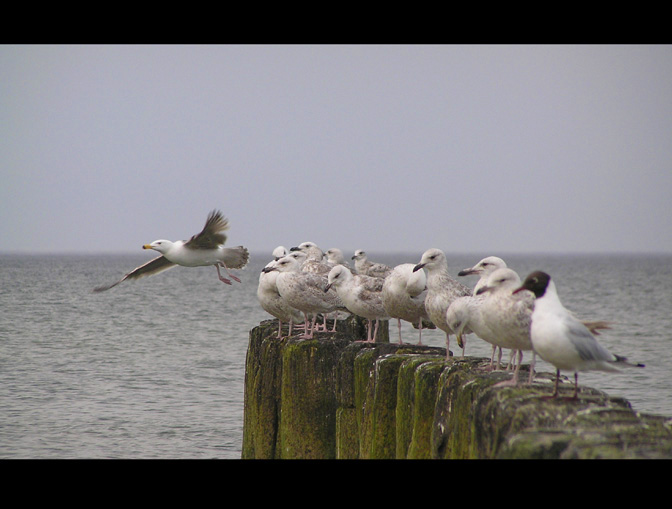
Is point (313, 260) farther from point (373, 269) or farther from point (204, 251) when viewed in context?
point (204, 251)

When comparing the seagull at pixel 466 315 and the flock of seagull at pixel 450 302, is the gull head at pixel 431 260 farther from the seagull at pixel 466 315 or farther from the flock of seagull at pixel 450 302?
the seagull at pixel 466 315

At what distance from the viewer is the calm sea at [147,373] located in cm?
1966

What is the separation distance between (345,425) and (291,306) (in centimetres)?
239

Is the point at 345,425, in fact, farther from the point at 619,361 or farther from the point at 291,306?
the point at 619,361

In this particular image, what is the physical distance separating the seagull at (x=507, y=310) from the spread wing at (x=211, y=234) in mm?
7234

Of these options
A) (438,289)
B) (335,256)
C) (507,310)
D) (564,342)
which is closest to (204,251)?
(335,256)

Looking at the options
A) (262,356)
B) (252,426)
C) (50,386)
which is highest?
(262,356)

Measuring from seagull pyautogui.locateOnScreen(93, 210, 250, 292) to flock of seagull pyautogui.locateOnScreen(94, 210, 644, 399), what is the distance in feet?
0.05

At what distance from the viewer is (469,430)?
6246 millimetres

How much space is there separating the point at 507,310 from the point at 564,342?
4.09 ft

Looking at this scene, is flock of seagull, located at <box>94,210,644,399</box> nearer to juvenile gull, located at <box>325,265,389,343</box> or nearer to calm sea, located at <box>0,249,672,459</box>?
juvenile gull, located at <box>325,265,389,343</box>

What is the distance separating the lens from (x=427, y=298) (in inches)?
361

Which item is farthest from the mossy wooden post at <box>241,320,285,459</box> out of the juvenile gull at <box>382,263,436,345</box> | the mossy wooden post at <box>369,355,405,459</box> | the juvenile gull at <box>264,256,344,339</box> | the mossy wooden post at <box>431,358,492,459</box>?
the mossy wooden post at <box>431,358,492,459</box>

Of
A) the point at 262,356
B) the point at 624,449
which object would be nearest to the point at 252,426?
the point at 262,356
